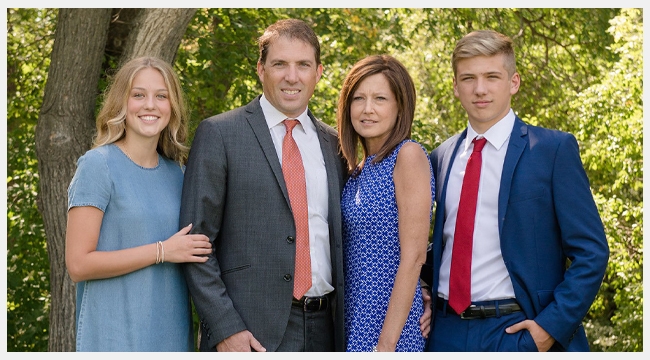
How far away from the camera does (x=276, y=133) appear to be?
13.3ft

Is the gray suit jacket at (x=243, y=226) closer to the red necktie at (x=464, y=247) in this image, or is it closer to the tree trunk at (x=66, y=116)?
the red necktie at (x=464, y=247)

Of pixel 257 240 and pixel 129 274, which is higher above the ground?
pixel 257 240

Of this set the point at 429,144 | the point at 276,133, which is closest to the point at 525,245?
the point at 276,133

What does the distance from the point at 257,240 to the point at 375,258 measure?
535 mm

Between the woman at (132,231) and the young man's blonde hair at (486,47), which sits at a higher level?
the young man's blonde hair at (486,47)

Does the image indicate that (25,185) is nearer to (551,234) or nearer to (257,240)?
(257,240)

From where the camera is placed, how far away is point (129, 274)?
3791 mm

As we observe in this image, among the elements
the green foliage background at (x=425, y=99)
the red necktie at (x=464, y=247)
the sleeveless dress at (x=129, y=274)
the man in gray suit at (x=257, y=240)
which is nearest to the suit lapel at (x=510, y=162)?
the red necktie at (x=464, y=247)

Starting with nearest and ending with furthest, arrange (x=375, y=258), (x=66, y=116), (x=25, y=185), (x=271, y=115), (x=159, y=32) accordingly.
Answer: (x=375, y=258) → (x=271, y=115) → (x=159, y=32) → (x=66, y=116) → (x=25, y=185)

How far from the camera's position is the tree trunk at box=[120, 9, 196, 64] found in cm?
610

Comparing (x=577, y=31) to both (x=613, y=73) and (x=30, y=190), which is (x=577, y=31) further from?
(x=30, y=190)

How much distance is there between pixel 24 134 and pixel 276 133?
20.5ft

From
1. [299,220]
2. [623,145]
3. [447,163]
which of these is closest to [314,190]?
[299,220]

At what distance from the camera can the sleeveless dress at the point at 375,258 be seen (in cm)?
379
